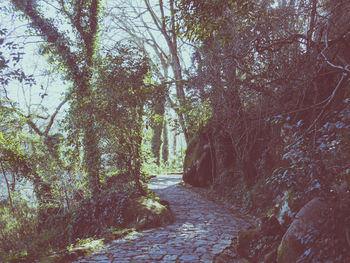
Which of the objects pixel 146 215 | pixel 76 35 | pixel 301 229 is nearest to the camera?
pixel 301 229

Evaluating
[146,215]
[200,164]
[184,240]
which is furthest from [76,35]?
[184,240]

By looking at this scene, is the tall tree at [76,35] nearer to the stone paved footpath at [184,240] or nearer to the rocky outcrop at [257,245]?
the stone paved footpath at [184,240]

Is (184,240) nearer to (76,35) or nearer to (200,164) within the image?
(200,164)

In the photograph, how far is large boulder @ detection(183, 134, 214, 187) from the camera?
13.1m

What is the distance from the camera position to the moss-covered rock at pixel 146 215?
7.69 metres

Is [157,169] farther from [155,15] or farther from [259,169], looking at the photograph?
[259,169]

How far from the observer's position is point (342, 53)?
714 centimetres

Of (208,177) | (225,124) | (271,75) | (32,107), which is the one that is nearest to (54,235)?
(208,177)

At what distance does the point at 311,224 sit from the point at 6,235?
1096 cm

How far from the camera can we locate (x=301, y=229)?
12.0ft

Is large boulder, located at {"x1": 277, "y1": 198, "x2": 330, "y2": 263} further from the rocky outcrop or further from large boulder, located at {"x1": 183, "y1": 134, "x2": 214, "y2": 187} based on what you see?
large boulder, located at {"x1": 183, "y1": 134, "x2": 214, "y2": 187}

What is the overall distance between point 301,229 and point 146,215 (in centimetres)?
504

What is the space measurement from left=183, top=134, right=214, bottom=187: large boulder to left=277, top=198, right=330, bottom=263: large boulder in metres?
8.87

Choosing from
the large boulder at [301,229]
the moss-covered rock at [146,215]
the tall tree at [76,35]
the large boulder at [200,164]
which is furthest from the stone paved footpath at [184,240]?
the tall tree at [76,35]
